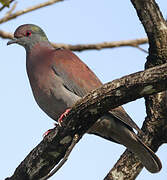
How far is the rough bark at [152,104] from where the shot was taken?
522cm

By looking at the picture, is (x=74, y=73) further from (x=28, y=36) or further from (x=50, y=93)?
(x=28, y=36)

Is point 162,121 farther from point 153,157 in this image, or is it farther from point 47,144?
point 47,144

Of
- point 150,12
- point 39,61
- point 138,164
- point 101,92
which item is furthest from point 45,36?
point 101,92

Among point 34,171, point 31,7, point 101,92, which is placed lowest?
point 34,171

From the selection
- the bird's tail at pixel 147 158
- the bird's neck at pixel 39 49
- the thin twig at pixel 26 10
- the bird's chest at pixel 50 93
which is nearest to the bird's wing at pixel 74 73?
the bird's chest at pixel 50 93

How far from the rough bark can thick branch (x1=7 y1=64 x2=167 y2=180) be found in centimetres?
109

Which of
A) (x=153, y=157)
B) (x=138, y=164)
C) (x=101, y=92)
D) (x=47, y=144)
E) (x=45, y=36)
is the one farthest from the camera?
(x=45, y=36)

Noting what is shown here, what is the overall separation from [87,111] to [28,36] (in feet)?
8.42

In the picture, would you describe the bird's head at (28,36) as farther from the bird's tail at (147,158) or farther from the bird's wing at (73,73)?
the bird's tail at (147,158)

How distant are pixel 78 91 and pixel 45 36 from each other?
1305mm

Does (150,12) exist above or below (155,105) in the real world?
above

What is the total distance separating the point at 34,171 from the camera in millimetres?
4641

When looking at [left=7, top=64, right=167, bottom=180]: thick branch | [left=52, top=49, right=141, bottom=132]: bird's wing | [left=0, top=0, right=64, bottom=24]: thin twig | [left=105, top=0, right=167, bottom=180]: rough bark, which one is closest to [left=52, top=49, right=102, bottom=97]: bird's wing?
[left=52, top=49, right=141, bottom=132]: bird's wing

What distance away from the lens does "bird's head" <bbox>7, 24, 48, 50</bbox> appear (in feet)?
20.7
